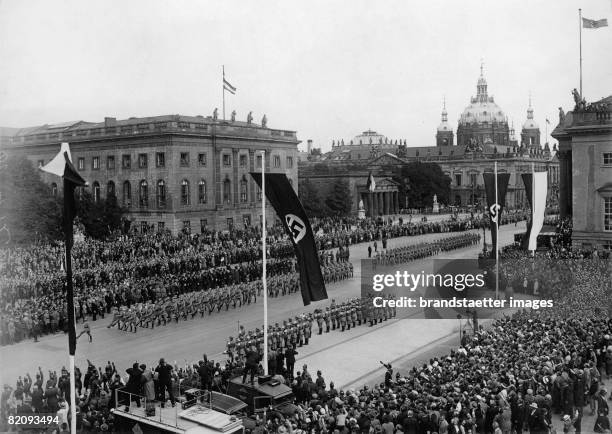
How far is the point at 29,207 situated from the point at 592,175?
1479 inches

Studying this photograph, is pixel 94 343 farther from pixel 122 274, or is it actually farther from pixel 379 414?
pixel 379 414

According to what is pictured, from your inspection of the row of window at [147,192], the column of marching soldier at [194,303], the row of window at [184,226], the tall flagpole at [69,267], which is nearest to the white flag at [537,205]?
the column of marching soldier at [194,303]

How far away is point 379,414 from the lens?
54.2 ft

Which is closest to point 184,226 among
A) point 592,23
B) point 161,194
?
point 161,194

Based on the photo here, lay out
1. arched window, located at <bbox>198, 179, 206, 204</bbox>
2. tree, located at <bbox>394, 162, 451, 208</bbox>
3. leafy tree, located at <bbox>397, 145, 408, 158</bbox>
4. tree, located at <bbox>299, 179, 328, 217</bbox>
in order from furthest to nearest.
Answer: leafy tree, located at <bbox>397, 145, 408, 158</bbox>
tree, located at <bbox>394, 162, 451, 208</bbox>
tree, located at <bbox>299, 179, 328, 217</bbox>
arched window, located at <bbox>198, 179, 206, 204</bbox>

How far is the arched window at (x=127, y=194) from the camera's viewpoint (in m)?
65.8

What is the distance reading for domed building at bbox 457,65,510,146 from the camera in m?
186

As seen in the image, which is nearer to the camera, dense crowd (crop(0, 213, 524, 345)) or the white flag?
the white flag

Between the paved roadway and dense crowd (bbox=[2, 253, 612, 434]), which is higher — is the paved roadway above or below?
below

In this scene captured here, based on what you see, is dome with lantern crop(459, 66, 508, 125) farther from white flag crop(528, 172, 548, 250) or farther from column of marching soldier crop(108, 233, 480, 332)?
white flag crop(528, 172, 548, 250)

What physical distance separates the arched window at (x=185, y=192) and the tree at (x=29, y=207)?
475 inches

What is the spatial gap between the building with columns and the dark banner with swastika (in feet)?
151

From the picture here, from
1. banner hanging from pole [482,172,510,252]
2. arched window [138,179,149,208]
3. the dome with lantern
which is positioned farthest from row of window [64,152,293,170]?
the dome with lantern

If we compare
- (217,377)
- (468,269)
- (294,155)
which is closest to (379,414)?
(217,377)
